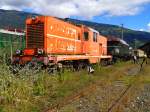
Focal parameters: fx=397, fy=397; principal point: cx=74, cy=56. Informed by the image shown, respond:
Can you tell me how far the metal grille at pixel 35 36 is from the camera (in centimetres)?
2097

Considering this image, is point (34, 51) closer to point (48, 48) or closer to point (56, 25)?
point (48, 48)

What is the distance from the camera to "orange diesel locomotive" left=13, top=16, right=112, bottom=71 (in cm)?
2022

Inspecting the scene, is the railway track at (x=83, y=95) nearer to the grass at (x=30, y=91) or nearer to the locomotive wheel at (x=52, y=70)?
the grass at (x=30, y=91)

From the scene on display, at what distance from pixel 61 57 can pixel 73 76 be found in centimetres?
204

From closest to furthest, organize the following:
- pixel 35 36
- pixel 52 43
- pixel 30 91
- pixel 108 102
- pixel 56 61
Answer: pixel 108 102
pixel 30 91
pixel 56 61
pixel 35 36
pixel 52 43

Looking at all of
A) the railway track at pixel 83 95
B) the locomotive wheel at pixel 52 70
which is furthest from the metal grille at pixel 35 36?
the railway track at pixel 83 95

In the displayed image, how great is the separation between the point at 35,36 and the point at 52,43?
1.12 m

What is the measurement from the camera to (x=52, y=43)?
21797 millimetres

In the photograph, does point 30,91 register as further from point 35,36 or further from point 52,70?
point 35,36

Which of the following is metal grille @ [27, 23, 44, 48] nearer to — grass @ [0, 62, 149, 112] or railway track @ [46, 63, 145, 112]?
grass @ [0, 62, 149, 112]

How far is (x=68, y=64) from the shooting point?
944 inches

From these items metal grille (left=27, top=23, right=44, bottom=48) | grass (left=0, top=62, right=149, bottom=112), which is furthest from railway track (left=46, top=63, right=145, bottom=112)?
metal grille (left=27, top=23, right=44, bottom=48)

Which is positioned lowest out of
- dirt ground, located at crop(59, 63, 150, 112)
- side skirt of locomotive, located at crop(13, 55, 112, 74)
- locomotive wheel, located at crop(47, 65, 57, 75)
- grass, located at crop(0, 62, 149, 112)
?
dirt ground, located at crop(59, 63, 150, 112)

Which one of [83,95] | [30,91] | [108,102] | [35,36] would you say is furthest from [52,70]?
[108,102]
